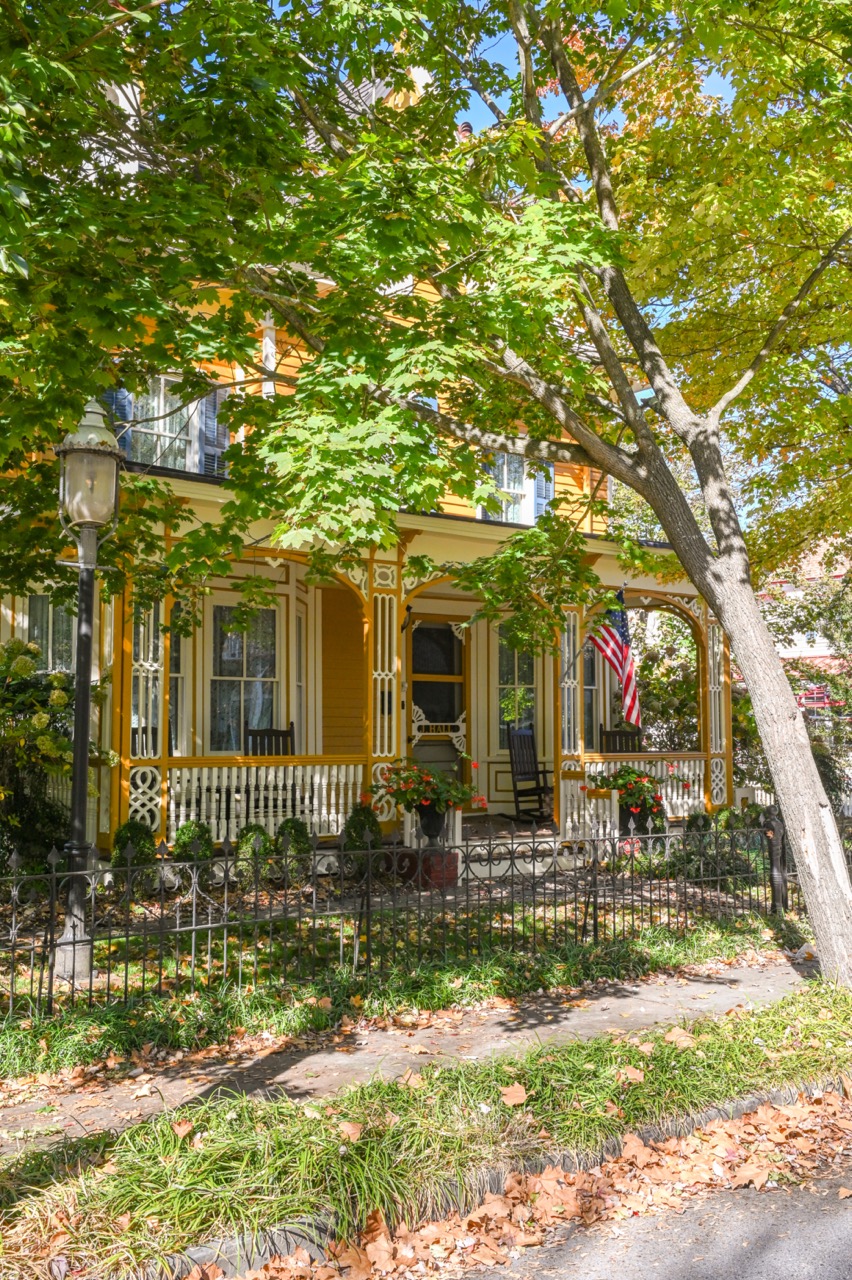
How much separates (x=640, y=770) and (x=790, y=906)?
191 inches

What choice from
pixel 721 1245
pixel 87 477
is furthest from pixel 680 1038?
pixel 87 477

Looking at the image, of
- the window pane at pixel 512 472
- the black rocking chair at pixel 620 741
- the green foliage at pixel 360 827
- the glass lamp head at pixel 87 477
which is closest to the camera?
the glass lamp head at pixel 87 477

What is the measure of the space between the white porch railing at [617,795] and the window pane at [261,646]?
14.7 ft

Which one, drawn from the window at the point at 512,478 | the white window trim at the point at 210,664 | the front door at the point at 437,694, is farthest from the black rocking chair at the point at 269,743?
the window at the point at 512,478

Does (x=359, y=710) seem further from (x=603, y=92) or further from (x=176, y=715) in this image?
(x=603, y=92)

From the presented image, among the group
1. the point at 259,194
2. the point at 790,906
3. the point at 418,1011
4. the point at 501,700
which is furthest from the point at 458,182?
the point at 501,700

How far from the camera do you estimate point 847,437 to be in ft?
38.2

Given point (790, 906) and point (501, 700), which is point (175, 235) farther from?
point (501, 700)

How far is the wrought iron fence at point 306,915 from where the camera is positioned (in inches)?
269

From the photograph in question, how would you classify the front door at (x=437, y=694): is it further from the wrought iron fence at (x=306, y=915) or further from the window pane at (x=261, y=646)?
the wrought iron fence at (x=306, y=915)

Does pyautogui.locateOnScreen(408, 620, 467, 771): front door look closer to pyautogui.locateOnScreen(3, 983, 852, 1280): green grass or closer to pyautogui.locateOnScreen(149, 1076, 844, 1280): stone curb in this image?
pyautogui.locateOnScreen(3, 983, 852, 1280): green grass

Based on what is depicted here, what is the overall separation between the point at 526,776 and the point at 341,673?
3439mm

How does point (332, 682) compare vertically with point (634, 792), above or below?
above

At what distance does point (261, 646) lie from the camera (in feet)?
48.4
